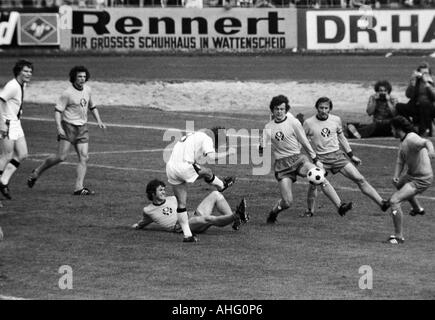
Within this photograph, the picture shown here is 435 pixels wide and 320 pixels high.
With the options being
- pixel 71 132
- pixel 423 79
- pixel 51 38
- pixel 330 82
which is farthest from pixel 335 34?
pixel 71 132

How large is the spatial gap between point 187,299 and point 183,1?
33.3 m

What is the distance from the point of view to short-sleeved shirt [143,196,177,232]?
1939 cm

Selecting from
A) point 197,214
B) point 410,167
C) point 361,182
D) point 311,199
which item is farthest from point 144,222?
point 410,167

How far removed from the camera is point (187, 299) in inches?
580

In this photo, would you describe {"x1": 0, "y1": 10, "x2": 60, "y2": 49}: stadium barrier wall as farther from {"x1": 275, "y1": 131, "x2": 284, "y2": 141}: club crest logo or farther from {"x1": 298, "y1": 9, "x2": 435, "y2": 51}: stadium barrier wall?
{"x1": 275, "y1": 131, "x2": 284, "y2": 141}: club crest logo

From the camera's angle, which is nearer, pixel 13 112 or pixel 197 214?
pixel 197 214

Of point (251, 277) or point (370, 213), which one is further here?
point (370, 213)

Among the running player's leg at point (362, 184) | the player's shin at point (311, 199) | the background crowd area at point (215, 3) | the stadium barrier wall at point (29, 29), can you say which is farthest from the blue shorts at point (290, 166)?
the stadium barrier wall at point (29, 29)

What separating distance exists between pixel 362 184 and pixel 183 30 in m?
27.0

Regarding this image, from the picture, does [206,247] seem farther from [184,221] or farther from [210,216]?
[210,216]

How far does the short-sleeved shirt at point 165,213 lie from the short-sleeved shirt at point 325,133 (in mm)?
2967

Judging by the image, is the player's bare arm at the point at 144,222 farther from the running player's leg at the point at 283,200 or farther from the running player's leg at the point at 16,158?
the running player's leg at the point at 16,158

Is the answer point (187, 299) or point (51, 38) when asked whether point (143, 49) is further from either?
point (187, 299)

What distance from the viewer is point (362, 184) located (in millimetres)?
20422
